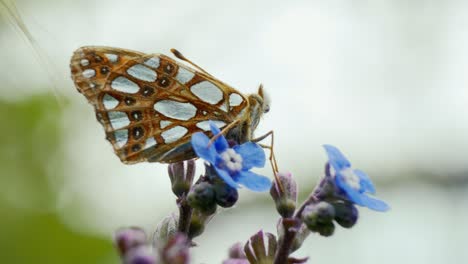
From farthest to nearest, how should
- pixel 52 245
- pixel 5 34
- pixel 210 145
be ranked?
pixel 52 245
pixel 5 34
pixel 210 145

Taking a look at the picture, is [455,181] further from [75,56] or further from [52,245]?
[75,56]

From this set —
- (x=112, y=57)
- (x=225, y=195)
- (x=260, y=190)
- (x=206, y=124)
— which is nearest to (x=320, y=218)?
(x=260, y=190)

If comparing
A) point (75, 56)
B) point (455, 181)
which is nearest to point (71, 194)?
point (75, 56)

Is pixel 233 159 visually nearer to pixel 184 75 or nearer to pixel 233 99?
pixel 233 99

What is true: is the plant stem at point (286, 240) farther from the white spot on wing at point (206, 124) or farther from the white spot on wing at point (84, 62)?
the white spot on wing at point (84, 62)

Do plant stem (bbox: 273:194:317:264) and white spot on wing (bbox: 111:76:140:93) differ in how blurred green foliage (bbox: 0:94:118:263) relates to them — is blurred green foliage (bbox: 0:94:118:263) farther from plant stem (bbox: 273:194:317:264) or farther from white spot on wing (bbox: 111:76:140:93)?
plant stem (bbox: 273:194:317:264)
